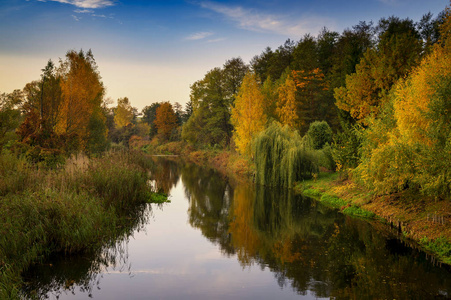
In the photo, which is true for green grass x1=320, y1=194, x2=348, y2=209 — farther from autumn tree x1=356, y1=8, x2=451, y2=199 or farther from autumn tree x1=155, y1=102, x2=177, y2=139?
autumn tree x1=155, y1=102, x2=177, y2=139

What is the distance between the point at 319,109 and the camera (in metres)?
39.9

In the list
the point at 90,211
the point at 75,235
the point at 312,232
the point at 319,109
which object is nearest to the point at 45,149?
the point at 90,211

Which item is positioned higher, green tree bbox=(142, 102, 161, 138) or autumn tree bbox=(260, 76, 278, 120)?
green tree bbox=(142, 102, 161, 138)

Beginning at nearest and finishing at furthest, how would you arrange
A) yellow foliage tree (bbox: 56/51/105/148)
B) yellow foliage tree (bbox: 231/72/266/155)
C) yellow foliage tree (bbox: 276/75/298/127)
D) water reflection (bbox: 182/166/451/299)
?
water reflection (bbox: 182/166/451/299)
yellow foliage tree (bbox: 56/51/105/148)
yellow foliage tree (bbox: 231/72/266/155)
yellow foliage tree (bbox: 276/75/298/127)

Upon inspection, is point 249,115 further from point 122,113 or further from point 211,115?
point 122,113

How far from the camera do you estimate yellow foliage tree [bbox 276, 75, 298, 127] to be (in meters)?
36.3

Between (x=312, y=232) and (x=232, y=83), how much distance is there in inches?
1572

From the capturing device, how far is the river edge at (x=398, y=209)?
1188 centimetres

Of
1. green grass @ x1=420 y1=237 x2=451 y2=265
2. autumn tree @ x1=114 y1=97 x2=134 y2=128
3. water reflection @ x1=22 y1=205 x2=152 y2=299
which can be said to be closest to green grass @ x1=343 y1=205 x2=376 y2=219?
green grass @ x1=420 y1=237 x2=451 y2=265

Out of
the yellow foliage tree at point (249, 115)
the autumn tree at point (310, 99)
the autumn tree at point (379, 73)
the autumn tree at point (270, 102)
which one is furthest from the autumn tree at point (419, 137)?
the autumn tree at point (310, 99)

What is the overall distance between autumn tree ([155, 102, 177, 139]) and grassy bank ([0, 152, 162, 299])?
57062 mm

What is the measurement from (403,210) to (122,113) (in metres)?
78.4

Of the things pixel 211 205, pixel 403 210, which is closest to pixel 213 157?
pixel 211 205

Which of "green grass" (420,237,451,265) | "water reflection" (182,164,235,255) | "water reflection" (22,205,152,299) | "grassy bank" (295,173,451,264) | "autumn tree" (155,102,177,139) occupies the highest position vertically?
"autumn tree" (155,102,177,139)
